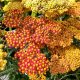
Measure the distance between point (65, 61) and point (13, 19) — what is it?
32cm

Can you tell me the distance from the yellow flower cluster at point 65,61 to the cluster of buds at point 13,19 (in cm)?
23

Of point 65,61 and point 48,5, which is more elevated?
point 48,5

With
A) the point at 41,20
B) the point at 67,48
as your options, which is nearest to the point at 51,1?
the point at 41,20

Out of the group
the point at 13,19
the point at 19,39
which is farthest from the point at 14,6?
the point at 19,39

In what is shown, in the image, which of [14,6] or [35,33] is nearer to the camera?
[35,33]

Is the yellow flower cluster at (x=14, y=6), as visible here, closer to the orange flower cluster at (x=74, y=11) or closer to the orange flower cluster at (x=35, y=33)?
the orange flower cluster at (x=35, y=33)

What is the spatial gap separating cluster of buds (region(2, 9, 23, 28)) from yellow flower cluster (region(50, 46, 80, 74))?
23 cm

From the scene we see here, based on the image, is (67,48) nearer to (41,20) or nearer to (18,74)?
(41,20)

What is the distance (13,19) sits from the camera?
1324 millimetres

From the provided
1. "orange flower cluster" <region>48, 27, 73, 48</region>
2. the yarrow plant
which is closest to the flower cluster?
the yarrow plant

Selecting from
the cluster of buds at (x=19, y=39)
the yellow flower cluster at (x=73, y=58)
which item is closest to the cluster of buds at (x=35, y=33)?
the cluster of buds at (x=19, y=39)

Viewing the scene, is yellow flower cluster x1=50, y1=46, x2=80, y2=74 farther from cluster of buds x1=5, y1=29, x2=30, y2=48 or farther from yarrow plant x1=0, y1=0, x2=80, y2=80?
cluster of buds x1=5, y1=29, x2=30, y2=48

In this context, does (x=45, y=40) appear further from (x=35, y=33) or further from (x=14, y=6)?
(x=14, y=6)

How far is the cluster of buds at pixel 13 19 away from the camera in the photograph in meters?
1.30
